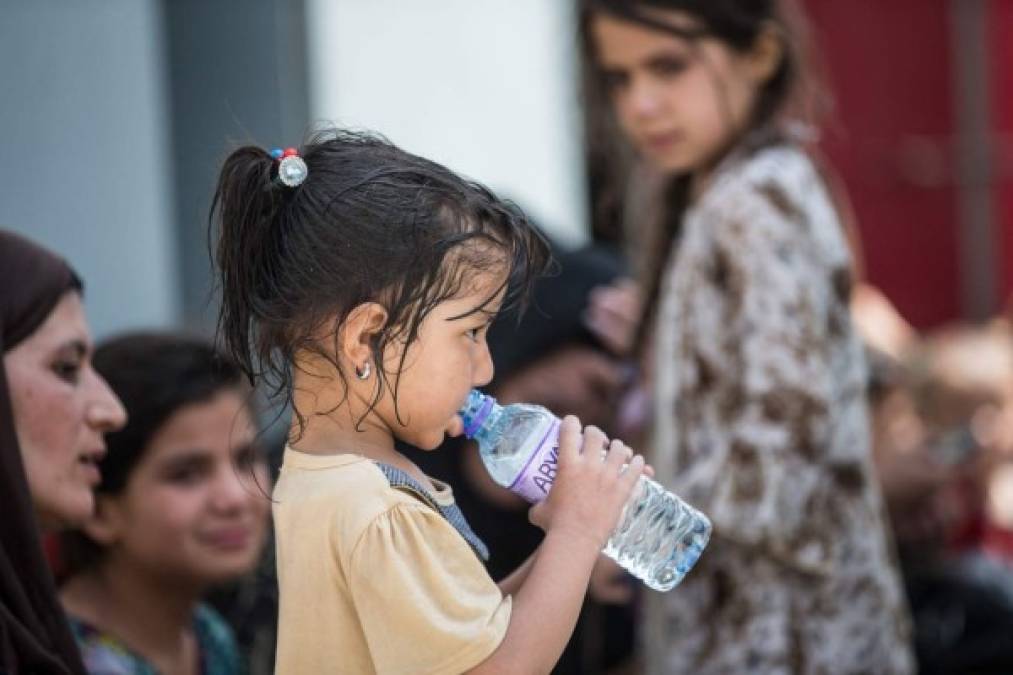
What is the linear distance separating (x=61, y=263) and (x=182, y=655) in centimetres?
88

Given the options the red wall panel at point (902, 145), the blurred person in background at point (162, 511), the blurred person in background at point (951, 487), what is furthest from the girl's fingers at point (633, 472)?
the red wall panel at point (902, 145)

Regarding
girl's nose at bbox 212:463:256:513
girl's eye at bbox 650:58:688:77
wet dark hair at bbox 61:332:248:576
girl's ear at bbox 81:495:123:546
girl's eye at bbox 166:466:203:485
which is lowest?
girl's ear at bbox 81:495:123:546

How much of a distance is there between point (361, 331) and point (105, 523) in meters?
1.35

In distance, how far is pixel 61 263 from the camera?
2.47 meters

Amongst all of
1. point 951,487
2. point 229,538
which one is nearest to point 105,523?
point 229,538

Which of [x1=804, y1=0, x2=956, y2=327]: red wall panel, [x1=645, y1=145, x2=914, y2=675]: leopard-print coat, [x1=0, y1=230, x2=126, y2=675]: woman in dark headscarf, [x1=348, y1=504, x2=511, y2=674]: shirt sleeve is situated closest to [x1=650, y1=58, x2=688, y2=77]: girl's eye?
[x1=645, y1=145, x2=914, y2=675]: leopard-print coat

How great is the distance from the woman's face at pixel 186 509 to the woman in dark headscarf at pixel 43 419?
45 centimetres

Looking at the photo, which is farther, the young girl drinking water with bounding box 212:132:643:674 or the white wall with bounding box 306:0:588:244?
the white wall with bounding box 306:0:588:244

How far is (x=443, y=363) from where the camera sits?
183 cm

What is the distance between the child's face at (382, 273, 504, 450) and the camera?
5.97 ft

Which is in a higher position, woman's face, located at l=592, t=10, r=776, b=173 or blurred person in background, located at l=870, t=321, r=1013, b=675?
woman's face, located at l=592, t=10, r=776, b=173

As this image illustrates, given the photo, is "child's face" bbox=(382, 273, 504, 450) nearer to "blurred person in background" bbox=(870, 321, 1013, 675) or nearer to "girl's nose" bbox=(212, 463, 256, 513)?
"girl's nose" bbox=(212, 463, 256, 513)

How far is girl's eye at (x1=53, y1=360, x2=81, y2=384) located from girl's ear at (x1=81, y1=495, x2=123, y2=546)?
57 centimetres

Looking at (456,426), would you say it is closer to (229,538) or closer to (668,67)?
(229,538)
